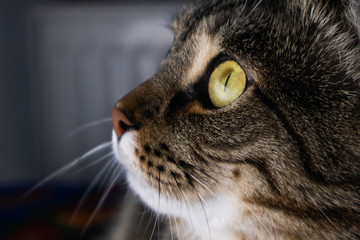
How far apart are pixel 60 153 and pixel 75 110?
25cm

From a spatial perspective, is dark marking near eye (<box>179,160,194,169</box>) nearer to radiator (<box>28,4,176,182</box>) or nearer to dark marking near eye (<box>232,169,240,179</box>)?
dark marking near eye (<box>232,169,240,179</box>)

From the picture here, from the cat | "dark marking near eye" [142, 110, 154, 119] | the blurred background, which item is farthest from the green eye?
the blurred background

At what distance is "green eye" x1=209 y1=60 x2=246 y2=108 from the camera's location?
0.57 metres

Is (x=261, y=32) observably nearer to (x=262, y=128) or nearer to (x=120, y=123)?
(x=262, y=128)

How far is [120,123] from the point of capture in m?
0.62

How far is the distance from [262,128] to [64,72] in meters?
1.47

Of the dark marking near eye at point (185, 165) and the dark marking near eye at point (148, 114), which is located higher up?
the dark marking near eye at point (148, 114)

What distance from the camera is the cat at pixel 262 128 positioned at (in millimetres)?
518

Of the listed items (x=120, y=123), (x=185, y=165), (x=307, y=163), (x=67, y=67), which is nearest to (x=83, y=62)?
(x=67, y=67)

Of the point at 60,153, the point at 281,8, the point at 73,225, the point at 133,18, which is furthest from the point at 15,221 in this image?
the point at 281,8

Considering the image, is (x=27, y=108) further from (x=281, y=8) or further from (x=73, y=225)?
(x=281, y=8)

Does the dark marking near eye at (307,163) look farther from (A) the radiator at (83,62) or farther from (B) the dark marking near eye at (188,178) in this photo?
(A) the radiator at (83,62)

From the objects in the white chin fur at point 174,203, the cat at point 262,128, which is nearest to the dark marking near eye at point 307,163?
the cat at point 262,128

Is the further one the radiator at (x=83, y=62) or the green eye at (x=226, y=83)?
the radiator at (x=83, y=62)
